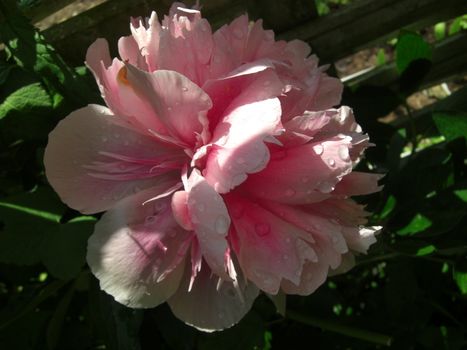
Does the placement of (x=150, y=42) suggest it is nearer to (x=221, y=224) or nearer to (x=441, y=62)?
(x=221, y=224)

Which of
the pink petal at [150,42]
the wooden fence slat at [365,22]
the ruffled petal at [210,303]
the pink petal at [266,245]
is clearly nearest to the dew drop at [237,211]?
the pink petal at [266,245]

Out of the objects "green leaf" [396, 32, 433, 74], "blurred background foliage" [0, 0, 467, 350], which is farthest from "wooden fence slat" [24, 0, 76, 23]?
"green leaf" [396, 32, 433, 74]


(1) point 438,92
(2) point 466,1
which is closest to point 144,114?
(2) point 466,1

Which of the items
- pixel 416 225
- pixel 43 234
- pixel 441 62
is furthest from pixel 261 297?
pixel 441 62

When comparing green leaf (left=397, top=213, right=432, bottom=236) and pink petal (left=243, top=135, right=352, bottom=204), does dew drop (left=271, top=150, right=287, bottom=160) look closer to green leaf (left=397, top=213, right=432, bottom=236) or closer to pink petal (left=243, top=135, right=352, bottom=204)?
pink petal (left=243, top=135, right=352, bottom=204)

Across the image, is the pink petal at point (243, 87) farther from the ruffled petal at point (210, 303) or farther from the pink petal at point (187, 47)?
the ruffled petal at point (210, 303)

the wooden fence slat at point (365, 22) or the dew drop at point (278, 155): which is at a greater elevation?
the dew drop at point (278, 155)

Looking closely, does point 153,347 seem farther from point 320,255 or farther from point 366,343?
point 320,255
